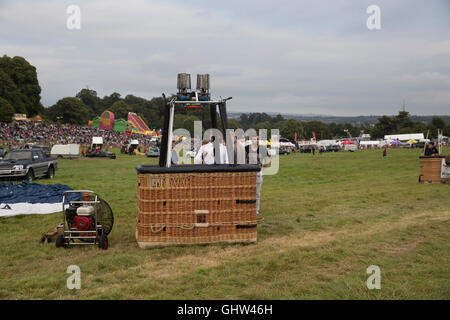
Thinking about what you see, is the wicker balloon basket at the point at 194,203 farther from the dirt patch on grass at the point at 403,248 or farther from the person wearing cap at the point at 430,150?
the person wearing cap at the point at 430,150

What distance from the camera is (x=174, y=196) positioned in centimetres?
563

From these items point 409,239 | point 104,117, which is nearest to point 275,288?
point 409,239

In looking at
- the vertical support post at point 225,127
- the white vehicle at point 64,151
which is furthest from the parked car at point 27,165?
the white vehicle at point 64,151

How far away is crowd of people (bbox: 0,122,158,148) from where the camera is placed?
4593cm

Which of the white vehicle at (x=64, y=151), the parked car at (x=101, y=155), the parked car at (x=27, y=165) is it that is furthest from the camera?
the parked car at (x=101, y=155)

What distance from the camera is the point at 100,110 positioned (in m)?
125

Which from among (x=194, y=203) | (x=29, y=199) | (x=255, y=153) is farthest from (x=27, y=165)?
(x=194, y=203)

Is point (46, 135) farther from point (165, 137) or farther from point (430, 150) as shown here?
point (165, 137)

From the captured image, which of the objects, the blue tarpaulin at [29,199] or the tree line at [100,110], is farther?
the tree line at [100,110]

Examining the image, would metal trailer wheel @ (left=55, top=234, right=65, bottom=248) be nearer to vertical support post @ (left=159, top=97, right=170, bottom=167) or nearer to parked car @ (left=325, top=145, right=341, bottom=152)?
vertical support post @ (left=159, top=97, right=170, bottom=167)

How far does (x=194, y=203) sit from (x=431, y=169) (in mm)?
11275

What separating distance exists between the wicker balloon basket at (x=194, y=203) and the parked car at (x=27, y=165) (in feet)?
37.1

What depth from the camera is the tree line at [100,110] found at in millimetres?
64188

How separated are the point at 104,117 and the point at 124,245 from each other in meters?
Answer: 68.9
